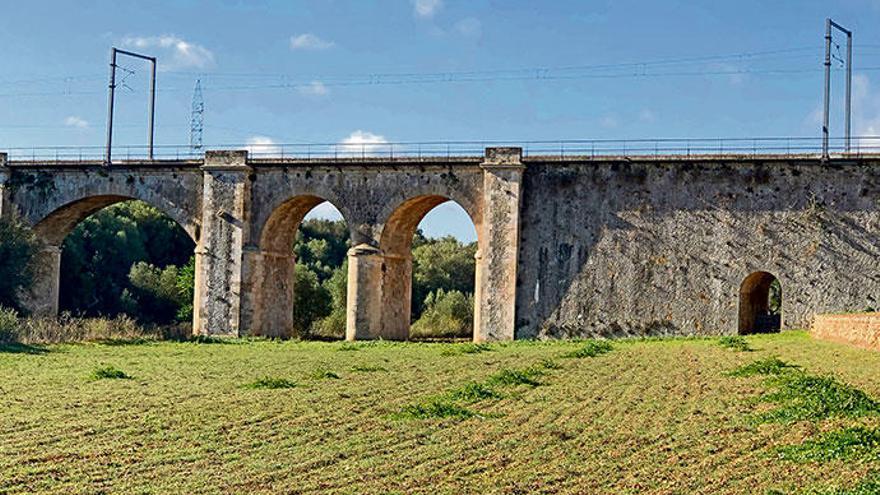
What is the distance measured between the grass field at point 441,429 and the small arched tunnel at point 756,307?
1394cm

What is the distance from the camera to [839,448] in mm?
11523

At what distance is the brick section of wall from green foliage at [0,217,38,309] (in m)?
26.8

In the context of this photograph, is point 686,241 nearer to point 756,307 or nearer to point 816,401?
point 756,307

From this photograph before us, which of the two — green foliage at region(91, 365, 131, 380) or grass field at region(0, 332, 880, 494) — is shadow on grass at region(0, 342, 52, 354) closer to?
grass field at region(0, 332, 880, 494)

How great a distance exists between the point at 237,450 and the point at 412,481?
8.30 feet

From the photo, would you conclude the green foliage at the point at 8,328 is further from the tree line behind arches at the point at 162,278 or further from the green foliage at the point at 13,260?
the tree line behind arches at the point at 162,278

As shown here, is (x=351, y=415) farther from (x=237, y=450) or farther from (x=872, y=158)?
(x=872, y=158)

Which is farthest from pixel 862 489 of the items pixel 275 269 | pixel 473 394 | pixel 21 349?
pixel 275 269

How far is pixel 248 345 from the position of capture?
37.6 meters

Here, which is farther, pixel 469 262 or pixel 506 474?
pixel 469 262

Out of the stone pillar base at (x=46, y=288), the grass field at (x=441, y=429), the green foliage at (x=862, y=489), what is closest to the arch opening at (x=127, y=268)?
the stone pillar base at (x=46, y=288)

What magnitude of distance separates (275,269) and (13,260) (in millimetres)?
9597

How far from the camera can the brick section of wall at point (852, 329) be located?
2627 centimetres

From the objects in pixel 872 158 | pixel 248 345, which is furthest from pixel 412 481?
pixel 872 158
